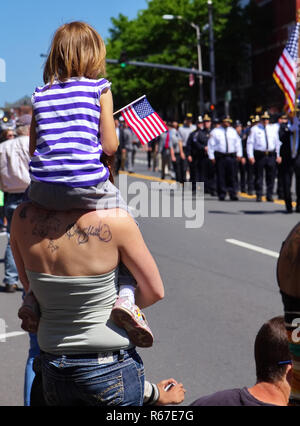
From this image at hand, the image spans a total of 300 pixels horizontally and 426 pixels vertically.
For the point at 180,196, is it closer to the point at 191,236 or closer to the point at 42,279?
the point at 191,236

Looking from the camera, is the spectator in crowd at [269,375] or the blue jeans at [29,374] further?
the blue jeans at [29,374]

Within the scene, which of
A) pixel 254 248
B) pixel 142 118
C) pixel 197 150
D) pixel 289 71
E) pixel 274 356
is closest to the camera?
pixel 274 356

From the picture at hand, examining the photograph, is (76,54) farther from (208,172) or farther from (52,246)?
(208,172)

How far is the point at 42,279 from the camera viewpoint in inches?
103

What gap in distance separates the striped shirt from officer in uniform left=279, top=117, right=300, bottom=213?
13.0 meters

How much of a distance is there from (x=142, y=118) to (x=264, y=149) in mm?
15246

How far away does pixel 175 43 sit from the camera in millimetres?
63188

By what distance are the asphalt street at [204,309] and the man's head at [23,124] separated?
1.68 metres

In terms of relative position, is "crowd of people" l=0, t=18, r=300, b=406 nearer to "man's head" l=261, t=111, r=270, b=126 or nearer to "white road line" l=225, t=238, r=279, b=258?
"white road line" l=225, t=238, r=279, b=258

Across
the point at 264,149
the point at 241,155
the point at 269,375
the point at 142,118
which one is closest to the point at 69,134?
the point at 142,118

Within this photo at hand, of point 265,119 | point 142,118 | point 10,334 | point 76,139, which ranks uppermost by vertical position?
point 265,119

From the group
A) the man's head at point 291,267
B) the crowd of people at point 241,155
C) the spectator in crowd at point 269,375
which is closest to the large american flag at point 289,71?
the crowd of people at point 241,155

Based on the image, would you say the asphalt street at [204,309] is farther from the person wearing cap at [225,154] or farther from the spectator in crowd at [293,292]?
the person wearing cap at [225,154]

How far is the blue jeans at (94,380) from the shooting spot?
2.58 metres
